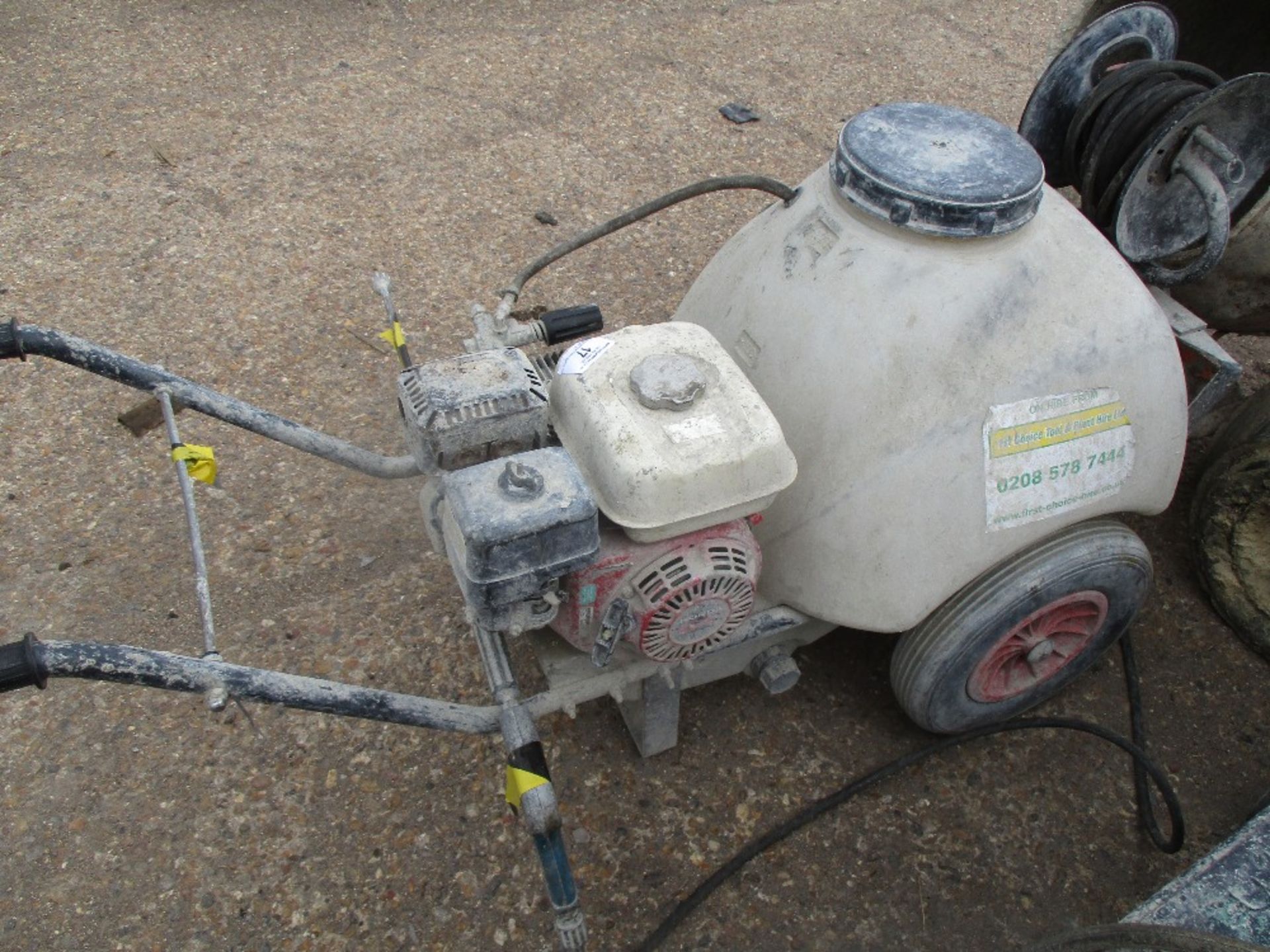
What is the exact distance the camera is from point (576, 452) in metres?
1.59

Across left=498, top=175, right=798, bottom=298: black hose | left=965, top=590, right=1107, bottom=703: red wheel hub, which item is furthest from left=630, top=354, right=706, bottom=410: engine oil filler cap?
left=965, top=590, right=1107, bottom=703: red wheel hub

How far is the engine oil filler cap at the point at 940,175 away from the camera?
64.6 inches

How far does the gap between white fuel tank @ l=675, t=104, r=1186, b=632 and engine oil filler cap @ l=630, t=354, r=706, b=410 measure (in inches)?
9.3

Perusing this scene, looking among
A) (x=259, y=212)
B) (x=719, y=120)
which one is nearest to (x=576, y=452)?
(x=259, y=212)

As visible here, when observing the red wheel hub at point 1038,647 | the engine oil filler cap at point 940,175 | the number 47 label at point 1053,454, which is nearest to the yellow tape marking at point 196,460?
the engine oil filler cap at point 940,175

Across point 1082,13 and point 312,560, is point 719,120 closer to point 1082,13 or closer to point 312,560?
point 1082,13

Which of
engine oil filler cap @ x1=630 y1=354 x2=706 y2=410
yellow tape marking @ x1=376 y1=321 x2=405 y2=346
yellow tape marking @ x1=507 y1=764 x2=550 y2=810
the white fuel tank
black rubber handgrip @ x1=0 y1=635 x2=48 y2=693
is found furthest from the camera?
yellow tape marking @ x1=376 y1=321 x2=405 y2=346

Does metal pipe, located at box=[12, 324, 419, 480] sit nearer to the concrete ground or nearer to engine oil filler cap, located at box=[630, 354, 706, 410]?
engine oil filler cap, located at box=[630, 354, 706, 410]

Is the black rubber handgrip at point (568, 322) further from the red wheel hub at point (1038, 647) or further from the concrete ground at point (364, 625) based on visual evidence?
the red wheel hub at point (1038, 647)

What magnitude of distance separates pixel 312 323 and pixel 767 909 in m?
2.13

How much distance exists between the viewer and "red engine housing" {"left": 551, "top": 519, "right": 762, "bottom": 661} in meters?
1.57

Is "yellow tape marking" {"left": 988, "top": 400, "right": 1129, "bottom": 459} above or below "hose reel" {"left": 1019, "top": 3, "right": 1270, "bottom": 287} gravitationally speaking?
below

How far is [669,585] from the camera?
156cm

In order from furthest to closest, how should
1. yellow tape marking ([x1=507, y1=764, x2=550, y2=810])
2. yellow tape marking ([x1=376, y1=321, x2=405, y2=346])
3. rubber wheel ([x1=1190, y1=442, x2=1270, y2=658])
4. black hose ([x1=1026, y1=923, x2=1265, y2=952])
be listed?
rubber wheel ([x1=1190, y1=442, x2=1270, y2=658]), yellow tape marking ([x1=376, y1=321, x2=405, y2=346]), yellow tape marking ([x1=507, y1=764, x2=550, y2=810]), black hose ([x1=1026, y1=923, x2=1265, y2=952])
